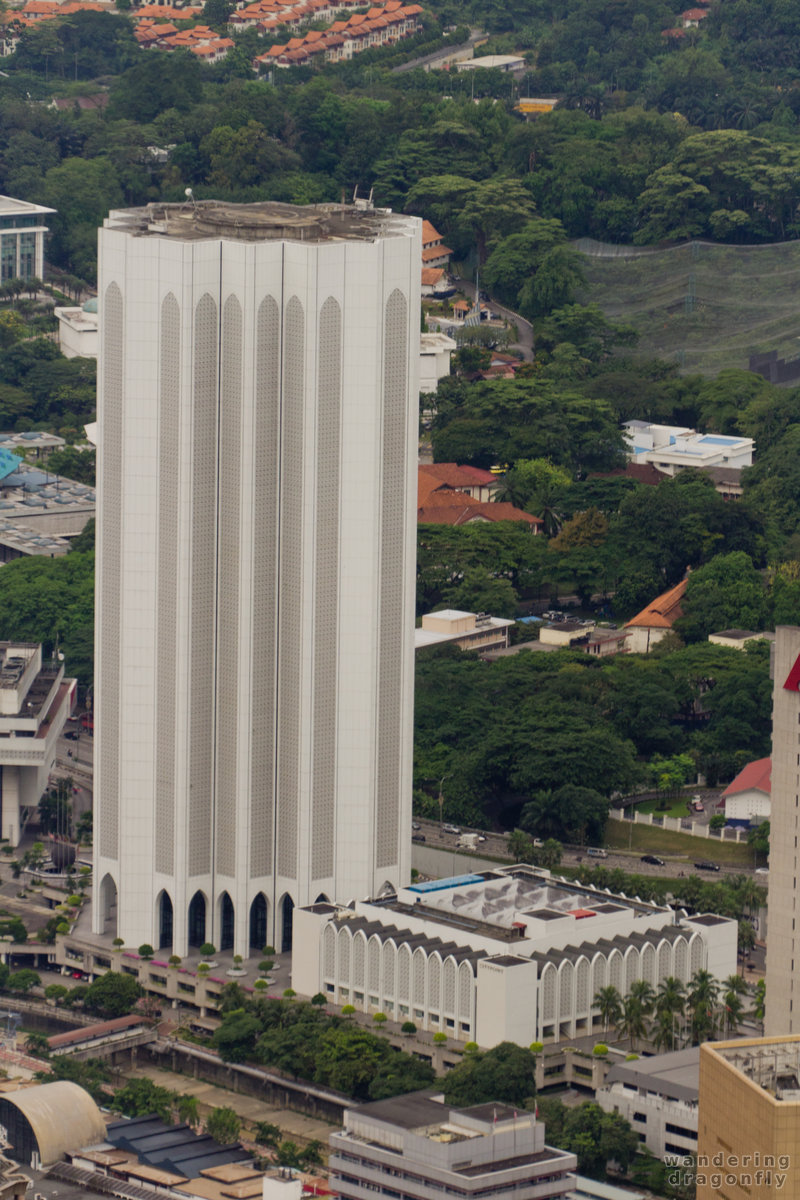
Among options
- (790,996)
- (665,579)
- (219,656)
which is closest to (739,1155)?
(790,996)

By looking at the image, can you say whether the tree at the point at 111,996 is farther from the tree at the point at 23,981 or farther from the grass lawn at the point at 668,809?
the grass lawn at the point at 668,809

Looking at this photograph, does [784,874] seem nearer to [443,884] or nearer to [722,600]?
[443,884]

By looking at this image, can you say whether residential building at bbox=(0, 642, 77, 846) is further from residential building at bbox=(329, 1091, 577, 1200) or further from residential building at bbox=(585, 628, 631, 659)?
residential building at bbox=(329, 1091, 577, 1200)

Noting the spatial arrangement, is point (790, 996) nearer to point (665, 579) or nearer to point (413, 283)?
point (413, 283)

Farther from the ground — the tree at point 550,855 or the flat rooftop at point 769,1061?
the flat rooftop at point 769,1061

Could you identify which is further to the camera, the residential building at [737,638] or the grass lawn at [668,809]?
the residential building at [737,638]

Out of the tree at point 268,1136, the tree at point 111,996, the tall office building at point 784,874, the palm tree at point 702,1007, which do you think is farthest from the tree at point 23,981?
the tall office building at point 784,874

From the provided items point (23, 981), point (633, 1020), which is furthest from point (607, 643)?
point (633, 1020)

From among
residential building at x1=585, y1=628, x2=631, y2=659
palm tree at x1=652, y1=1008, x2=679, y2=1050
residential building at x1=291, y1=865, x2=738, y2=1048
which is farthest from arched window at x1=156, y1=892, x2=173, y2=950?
residential building at x1=585, y1=628, x2=631, y2=659
